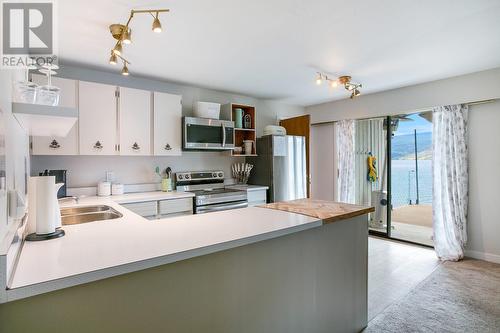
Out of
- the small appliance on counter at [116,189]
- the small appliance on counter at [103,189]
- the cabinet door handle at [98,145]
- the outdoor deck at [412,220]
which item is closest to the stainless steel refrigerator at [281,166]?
the outdoor deck at [412,220]

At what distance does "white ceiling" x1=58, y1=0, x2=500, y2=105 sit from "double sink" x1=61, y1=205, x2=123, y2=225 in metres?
1.52

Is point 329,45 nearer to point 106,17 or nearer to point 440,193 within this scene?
point 106,17

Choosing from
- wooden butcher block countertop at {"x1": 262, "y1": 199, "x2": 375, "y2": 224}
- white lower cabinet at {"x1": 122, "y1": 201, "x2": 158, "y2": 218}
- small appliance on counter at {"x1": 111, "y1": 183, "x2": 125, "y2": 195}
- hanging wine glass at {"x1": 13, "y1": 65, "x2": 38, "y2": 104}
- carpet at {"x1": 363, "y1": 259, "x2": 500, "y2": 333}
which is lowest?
carpet at {"x1": 363, "y1": 259, "x2": 500, "y2": 333}

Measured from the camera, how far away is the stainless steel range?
336cm

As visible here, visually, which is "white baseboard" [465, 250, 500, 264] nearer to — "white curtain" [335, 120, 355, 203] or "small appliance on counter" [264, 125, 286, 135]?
"white curtain" [335, 120, 355, 203]

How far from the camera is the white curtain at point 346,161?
4.85m

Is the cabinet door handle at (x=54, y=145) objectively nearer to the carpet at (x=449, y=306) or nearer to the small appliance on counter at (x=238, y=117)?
the small appliance on counter at (x=238, y=117)

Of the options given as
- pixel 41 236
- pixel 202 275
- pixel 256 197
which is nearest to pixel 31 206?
pixel 41 236

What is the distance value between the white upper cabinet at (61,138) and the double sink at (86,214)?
78cm

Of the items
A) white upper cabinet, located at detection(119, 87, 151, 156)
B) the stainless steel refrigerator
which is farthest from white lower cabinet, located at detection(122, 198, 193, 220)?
the stainless steel refrigerator

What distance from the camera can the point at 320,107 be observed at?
17.4 feet

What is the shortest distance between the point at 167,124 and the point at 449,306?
3589 mm

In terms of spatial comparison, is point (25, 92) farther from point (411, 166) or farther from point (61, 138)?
point (411, 166)

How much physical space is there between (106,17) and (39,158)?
5.91 feet
